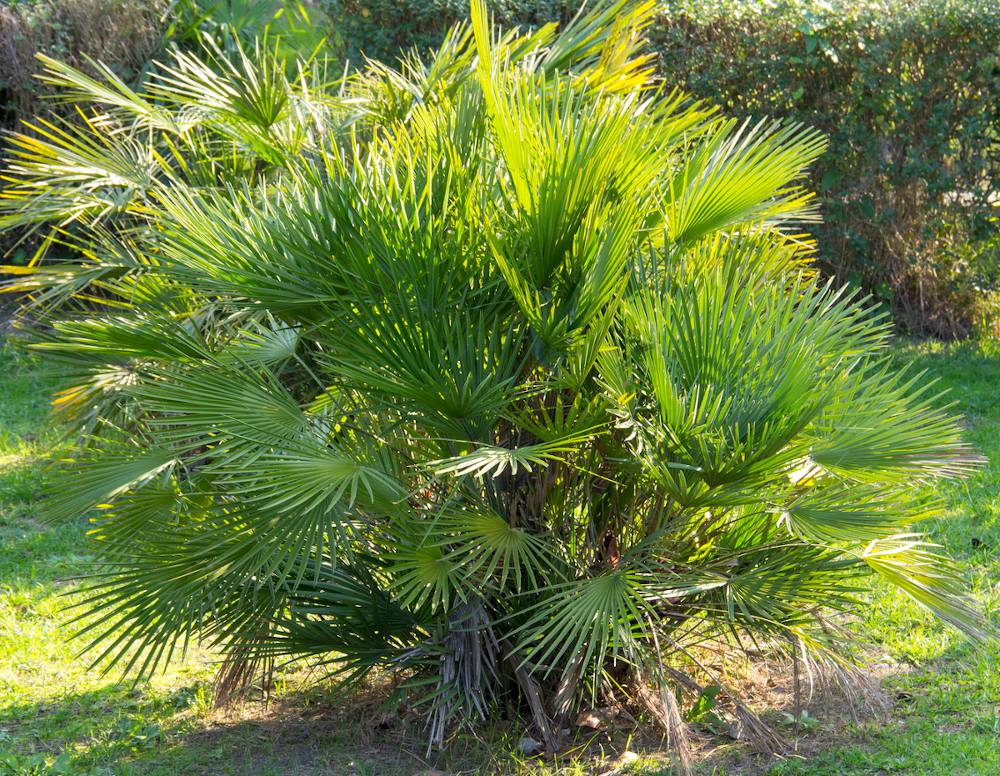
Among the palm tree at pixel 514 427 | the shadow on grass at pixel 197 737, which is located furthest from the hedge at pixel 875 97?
the shadow on grass at pixel 197 737

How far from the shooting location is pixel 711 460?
3.19m

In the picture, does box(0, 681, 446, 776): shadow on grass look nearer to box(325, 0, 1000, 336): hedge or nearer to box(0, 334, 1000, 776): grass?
box(0, 334, 1000, 776): grass

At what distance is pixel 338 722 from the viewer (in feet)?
13.9

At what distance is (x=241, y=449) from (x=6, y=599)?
105 inches

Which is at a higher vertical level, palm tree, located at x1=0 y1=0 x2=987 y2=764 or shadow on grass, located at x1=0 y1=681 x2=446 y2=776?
palm tree, located at x1=0 y1=0 x2=987 y2=764

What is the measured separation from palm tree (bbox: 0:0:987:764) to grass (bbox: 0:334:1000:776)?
221mm

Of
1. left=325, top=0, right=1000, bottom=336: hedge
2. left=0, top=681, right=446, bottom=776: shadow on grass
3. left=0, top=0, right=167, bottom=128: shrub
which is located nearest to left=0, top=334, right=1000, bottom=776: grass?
left=0, top=681, right=446, bottom=776: shadow on grass

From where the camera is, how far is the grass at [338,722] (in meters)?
3.76

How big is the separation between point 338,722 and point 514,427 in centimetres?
140

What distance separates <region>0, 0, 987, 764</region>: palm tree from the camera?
3254 millimetres

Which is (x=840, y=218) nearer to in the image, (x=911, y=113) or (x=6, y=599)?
(x=911, y=113)

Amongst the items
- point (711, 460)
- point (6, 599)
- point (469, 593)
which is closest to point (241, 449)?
point (469, 593)

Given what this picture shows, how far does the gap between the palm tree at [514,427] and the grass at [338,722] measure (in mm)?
221

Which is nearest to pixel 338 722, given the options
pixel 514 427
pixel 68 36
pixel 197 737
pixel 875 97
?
pixel 197 737
